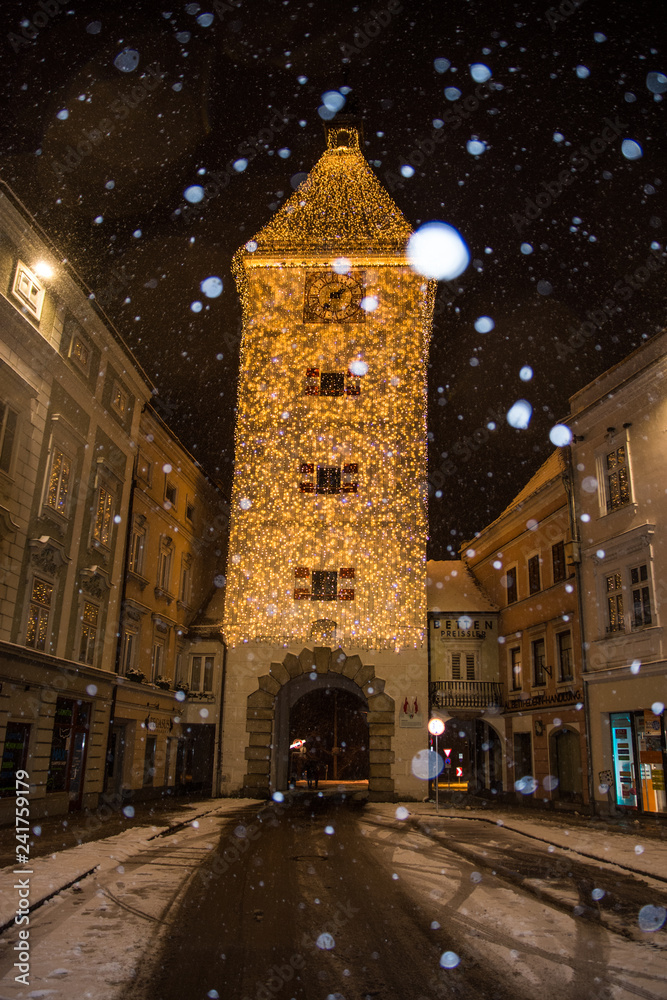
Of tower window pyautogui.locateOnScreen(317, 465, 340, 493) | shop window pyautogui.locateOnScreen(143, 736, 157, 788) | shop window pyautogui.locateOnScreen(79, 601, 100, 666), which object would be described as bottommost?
shop window pyautogui.locateOnScreen(143, 736, 157, 788)

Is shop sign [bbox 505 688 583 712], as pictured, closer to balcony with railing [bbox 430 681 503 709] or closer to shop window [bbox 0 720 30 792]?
balcony with railing [bbox 430 681 503 709]

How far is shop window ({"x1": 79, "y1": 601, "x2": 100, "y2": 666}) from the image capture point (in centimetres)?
2269

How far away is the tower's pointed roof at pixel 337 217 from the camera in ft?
105

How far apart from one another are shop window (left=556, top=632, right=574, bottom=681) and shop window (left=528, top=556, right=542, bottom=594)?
3.09m

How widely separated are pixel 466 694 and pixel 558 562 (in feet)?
30.0

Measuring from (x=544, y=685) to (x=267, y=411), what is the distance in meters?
15.9

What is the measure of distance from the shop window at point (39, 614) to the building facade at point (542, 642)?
1724 centimetres

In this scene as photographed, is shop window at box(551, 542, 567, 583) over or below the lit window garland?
below

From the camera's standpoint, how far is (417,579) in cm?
2906

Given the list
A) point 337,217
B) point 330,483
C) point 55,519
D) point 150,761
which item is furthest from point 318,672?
point 337,217

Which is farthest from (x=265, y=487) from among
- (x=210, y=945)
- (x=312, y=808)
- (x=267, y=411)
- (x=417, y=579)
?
(x=210, y=945)

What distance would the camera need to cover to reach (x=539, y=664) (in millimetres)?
30469

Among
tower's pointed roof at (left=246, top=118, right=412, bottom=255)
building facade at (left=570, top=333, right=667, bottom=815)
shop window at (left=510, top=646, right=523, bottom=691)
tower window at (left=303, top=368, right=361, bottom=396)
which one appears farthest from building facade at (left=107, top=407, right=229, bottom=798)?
building facade at (left=570, top=333, right=667, bottom=815)

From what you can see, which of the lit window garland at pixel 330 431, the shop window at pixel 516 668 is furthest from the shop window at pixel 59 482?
the shop window at pixel 516 668
